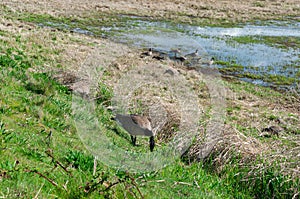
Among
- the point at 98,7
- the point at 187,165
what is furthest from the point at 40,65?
the point at 98,7

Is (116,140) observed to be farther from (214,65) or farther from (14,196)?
(214,65)

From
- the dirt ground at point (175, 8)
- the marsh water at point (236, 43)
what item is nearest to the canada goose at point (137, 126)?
the marsh water at point (236, 43)

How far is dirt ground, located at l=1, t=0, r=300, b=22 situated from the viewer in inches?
1583

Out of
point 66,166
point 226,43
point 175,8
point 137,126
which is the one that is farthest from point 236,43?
point 66,166

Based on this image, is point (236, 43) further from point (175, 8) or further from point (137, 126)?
point (137, 126)

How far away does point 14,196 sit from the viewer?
401 centimetres

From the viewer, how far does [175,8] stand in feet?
153

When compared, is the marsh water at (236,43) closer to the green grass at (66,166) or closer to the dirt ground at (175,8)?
the dirt ground at (175,8)

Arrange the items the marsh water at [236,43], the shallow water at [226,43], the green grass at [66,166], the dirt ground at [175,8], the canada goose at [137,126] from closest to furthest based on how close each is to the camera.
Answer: the green grass at [66,166]
the canada goose at [137,126]
the marsh water at [236,43]
the shallow water at [226,43]
the dirt ground at [175,8]

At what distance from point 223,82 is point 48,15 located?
21185 millimetres

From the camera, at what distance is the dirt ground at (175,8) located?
40213 mm

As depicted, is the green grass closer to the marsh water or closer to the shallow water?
the marsh water

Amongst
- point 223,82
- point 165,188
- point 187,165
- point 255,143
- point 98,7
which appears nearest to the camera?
point 165,188

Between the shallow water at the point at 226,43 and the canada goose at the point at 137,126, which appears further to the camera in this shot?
the shallow water at the point at 226,43
